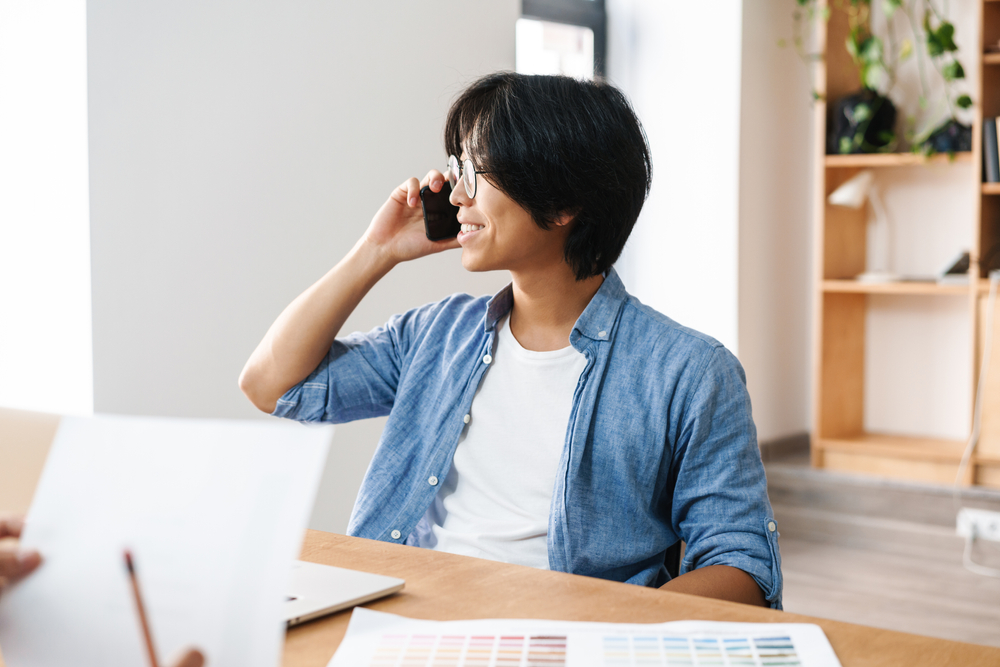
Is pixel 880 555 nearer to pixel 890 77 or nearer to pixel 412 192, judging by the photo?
pixel 890 77

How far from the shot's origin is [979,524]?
299 centimetres

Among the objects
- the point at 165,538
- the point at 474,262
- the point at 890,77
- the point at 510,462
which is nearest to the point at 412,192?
A: the point at 474,262

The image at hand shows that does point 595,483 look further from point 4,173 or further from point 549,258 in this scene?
point 4,173

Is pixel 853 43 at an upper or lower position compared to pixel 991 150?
upper

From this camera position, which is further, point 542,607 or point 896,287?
point 896,287

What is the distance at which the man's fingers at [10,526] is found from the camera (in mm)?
630

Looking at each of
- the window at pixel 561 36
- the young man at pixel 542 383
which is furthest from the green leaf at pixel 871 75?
the young man at pixel 542 383

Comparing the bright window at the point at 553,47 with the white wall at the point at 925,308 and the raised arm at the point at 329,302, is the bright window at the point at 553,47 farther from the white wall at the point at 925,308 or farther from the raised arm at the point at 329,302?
the raised arm at the point at 329,302

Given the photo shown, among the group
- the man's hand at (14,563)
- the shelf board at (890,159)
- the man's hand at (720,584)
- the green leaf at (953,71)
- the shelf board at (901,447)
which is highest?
the green leaf at (953,71)

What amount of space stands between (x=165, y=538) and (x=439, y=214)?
3.29ft

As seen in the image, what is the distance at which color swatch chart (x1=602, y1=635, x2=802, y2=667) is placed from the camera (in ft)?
2.09

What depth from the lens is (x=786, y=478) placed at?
3.40 meters

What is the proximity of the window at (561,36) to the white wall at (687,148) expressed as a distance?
105mm

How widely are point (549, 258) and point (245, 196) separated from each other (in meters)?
1.11
